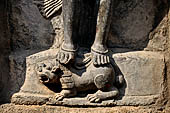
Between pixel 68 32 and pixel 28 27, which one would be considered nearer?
pixel 68 32

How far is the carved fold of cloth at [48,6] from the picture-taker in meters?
2.57

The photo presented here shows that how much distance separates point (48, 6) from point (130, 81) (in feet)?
2.49

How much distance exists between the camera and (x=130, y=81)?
2586mm

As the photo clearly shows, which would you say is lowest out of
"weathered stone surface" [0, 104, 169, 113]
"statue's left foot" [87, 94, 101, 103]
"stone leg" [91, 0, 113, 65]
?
"weathered stone surface" [0, 104, 169, 113]

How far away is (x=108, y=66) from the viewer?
250cm

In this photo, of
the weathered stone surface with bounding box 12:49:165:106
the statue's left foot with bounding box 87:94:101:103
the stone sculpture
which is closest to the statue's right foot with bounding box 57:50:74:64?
the stone sculpture

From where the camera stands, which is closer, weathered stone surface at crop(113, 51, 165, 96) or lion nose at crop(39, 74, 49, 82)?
lion nose at crop(39, 74, 49, 82)

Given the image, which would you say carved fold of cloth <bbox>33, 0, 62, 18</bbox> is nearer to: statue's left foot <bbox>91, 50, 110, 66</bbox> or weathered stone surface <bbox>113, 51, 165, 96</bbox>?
statue's left foot <bbox>91, 50, 110, 66</bbox>

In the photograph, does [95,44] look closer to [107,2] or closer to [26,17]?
[107,2]

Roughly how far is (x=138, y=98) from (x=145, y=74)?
17 centimetres

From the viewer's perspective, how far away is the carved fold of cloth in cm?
257

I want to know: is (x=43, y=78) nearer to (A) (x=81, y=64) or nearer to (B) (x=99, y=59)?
(A) (x=81, y=64)

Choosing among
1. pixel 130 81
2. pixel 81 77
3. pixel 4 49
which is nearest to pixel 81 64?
pixel 81 77

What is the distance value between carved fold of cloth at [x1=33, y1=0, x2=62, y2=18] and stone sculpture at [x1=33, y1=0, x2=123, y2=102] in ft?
0.10
